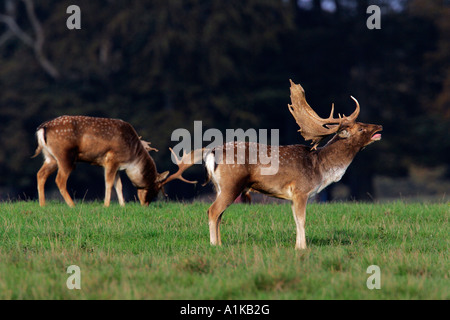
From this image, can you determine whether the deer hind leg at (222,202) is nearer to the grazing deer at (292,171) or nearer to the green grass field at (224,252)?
the grazing deer at (292,171)

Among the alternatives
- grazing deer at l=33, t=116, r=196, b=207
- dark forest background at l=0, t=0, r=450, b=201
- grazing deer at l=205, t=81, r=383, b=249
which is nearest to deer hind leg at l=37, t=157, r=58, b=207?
grazing deer at l=33, t=116, r=196, b=207

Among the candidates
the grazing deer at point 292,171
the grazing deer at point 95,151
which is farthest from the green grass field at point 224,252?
the grazing deer at point 95,151

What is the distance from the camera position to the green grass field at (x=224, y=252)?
705 cm

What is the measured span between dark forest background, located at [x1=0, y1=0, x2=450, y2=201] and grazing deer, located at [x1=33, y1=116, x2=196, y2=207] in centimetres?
1207

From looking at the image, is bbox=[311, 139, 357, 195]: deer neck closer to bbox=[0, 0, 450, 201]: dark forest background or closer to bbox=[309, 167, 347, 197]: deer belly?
bbox=[309, 167, 347, 197]: deer belly

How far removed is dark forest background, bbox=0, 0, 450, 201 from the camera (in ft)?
89.8

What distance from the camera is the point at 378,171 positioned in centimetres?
2950

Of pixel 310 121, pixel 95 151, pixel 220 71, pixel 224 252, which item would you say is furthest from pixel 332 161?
pixel 220 71

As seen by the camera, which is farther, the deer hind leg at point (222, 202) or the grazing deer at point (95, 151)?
the grazing deer at point (95, 151)

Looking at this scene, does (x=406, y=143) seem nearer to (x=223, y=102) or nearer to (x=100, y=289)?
(x=223, y=102)

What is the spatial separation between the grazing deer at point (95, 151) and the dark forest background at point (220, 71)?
12.1m

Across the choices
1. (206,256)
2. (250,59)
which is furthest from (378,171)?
(206,256)

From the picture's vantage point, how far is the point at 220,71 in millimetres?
27359
